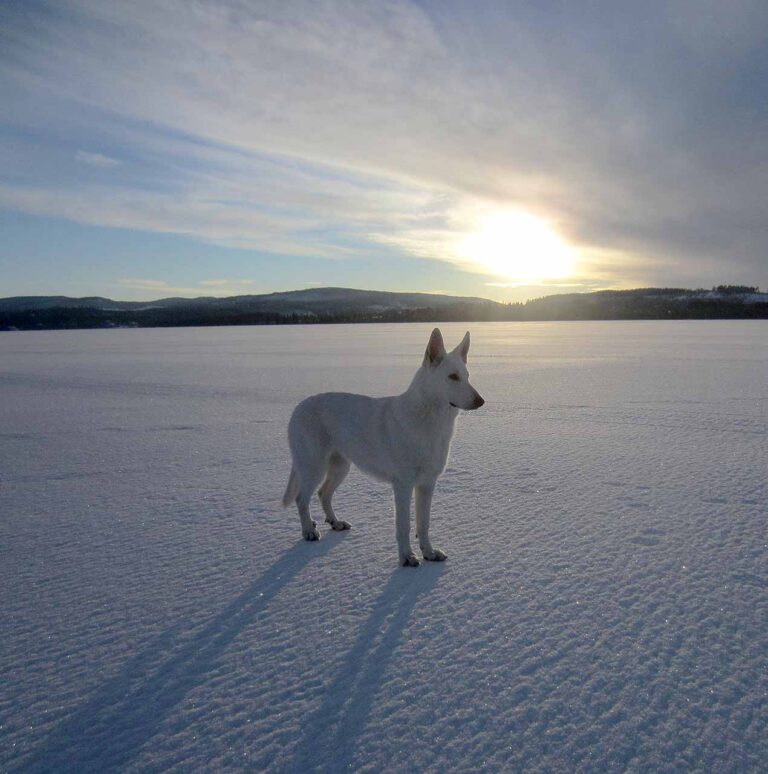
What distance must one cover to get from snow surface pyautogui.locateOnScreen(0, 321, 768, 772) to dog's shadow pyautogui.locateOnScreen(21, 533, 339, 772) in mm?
11

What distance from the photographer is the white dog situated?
375 centimetres

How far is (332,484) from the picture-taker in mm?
4582

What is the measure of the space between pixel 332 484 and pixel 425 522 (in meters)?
1.02

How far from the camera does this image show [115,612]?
10.1ft

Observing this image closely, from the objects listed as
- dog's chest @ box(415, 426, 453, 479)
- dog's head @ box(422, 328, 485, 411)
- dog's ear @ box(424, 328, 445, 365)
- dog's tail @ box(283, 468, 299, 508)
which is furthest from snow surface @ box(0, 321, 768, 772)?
dog's ear @ box(424, 328, 445, 365)

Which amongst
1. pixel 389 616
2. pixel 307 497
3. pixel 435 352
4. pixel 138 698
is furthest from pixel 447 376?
pixel 138 698

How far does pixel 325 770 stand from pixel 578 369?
14592 mm

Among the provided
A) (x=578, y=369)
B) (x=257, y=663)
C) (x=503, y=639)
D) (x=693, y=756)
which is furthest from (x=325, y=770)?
(x=578, y=369)

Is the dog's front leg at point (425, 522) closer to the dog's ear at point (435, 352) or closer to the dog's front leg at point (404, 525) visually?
the dog's front leg at point (404, 525)

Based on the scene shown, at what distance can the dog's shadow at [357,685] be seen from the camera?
6.76ft

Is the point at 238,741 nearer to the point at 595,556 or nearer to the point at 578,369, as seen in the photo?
the point at 595,556

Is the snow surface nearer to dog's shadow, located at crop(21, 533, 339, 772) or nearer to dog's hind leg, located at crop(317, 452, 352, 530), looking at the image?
dog's shadow, located at crop(21, 533, 339, 772)

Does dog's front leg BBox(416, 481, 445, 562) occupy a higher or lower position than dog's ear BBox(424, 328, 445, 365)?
lower

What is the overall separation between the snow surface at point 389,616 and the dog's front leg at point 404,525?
0.12 meters
